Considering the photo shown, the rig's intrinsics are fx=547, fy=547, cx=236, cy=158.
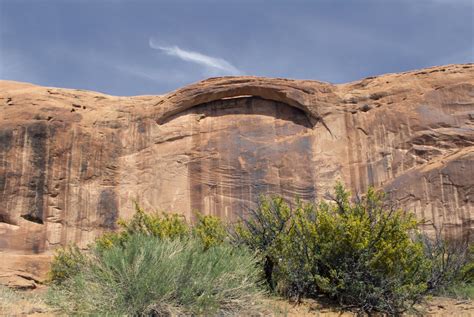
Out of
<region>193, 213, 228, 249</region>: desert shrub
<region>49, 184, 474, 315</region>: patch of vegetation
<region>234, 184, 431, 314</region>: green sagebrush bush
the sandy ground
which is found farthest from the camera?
<region>193, 213, 228, 249</region>: desert shrub

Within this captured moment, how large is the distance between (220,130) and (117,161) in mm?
4530

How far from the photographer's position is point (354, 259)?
1148 centimetres

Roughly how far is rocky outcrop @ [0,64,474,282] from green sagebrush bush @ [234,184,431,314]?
29.7 feet

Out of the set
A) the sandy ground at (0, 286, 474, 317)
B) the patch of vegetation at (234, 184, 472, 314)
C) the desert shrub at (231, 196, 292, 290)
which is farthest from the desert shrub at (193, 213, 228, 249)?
the sandy ground at (0, 286, 474, 317)

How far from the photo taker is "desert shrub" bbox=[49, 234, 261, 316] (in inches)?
348

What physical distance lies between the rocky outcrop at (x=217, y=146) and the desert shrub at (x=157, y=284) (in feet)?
38.9

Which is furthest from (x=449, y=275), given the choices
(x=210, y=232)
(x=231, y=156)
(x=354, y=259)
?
(x=231, y=156)

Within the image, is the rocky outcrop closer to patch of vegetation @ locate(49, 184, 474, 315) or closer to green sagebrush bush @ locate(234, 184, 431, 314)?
patch of vegetation @ locate(49, 184, 474, 315)

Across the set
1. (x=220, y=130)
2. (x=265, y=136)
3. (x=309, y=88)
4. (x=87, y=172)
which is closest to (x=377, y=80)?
(x=309, y=88)

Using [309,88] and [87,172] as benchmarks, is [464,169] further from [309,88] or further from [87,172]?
[87,172]

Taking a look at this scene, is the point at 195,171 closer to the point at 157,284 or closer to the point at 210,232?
the point at 210,232

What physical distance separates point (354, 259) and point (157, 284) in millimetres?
4561

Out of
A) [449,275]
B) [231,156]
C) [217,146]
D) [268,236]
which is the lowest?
[449,275]

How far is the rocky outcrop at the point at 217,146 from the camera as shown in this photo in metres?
21.5
